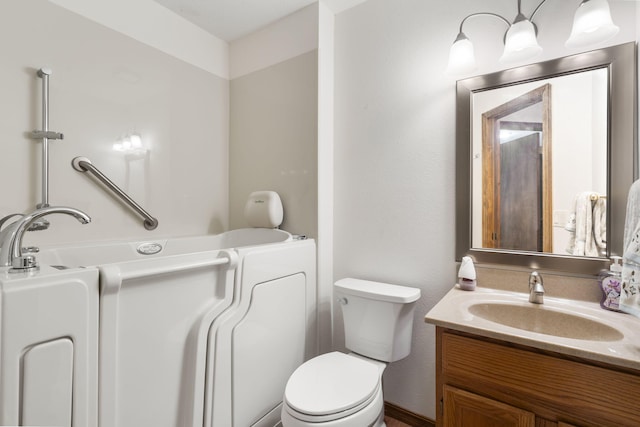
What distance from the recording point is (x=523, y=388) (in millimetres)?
936

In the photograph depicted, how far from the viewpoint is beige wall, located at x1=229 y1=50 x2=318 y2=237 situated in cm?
193

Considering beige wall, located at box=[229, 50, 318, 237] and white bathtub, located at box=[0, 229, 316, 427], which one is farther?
beige wall, located at box=[229, 50, 318, 237]

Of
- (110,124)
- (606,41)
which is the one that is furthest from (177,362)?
(606,41)

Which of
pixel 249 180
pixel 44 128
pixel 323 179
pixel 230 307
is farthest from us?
pixel 249 180

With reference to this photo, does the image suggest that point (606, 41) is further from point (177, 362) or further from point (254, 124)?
point (177, 362)

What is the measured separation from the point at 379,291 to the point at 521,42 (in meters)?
1.27

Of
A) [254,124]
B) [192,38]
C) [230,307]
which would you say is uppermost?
[192,38]

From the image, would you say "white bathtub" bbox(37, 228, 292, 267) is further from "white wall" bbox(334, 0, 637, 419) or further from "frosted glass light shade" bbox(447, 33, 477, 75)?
"frosted glass light shade" bbox(447, 33, 477, 75)

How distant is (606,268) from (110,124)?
253 cm

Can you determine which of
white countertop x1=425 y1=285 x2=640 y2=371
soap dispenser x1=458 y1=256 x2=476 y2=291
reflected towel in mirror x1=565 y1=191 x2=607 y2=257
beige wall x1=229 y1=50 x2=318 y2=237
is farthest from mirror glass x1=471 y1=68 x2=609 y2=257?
beige wall x1=229 y1=50 x2=318 y2=237

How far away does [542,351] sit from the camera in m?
0.91

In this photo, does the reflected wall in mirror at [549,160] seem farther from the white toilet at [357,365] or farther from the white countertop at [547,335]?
the white toilet at [357,365]

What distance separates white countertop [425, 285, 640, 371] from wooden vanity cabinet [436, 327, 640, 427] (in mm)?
46

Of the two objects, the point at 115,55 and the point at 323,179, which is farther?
the point at 323,179
